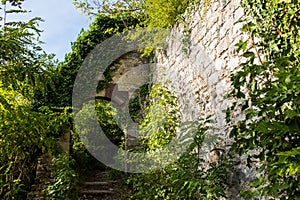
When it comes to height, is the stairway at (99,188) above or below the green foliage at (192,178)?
below

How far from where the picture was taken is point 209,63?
3371 mm

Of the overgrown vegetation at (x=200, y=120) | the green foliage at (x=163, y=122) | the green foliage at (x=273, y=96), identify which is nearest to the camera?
the green foliage at (x=273, y=96)

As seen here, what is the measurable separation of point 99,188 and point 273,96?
4563 millimetres

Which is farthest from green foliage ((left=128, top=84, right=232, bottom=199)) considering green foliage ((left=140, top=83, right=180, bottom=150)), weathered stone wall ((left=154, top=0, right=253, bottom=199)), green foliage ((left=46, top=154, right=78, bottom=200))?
green foliage ((left=46, top=154, right=78, bottom=200))

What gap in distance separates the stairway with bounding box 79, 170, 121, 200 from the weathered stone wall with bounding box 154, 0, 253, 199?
2.05 metres

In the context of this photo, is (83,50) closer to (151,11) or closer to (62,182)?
(151,11)

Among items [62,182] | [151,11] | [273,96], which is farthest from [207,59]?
[62,182]

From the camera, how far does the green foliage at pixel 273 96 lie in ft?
5.20

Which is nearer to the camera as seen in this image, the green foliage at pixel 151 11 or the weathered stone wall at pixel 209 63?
the weathered stone wall at pixel 209 63

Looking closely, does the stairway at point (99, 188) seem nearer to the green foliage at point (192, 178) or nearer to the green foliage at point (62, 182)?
the green foliage at point (62, 182)

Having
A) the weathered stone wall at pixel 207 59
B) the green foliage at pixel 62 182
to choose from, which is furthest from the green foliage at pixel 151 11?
the green foliage at pixel 62 182

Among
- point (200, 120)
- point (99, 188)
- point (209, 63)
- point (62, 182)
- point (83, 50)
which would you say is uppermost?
point (83, 50)

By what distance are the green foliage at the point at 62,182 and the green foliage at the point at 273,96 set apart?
9.98 feet

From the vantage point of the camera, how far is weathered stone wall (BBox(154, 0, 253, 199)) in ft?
9.31
